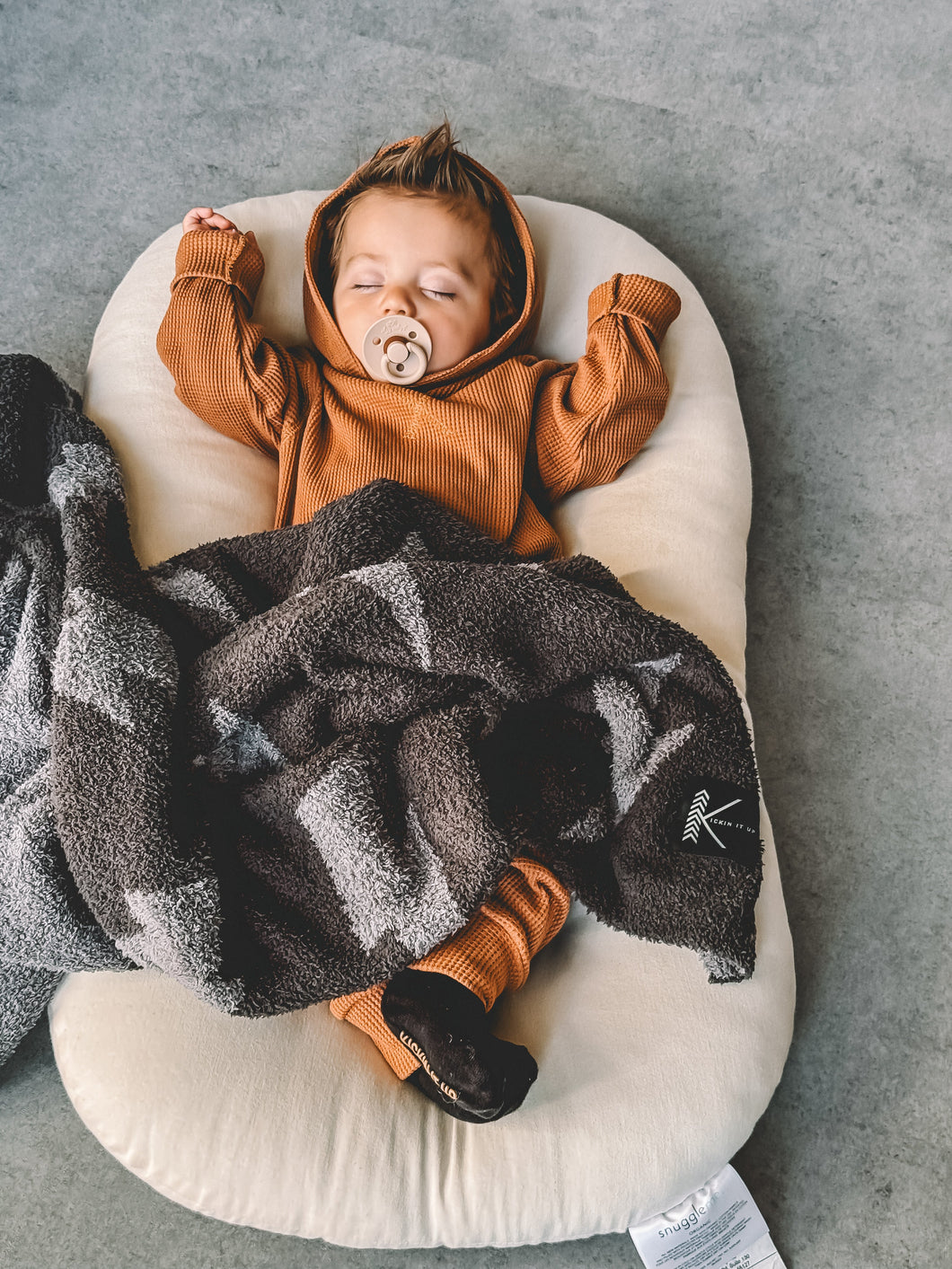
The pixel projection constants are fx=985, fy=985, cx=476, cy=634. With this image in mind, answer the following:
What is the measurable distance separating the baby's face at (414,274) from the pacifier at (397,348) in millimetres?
24

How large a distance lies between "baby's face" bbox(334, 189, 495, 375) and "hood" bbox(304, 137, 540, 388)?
0.05 ft

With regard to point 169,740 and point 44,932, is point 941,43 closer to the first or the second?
point 169,740

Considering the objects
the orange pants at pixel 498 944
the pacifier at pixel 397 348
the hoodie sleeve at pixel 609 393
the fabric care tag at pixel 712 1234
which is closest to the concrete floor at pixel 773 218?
the fabric care tag at pixel 712 1234

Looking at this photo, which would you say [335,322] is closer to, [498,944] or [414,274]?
[414,274]

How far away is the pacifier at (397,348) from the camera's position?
1106 millimetres

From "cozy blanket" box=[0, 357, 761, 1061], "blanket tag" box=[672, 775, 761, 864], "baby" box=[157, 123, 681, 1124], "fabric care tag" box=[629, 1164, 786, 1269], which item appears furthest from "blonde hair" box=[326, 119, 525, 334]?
A: "fabric care tag" box=[629, 1164, 786, 1269]

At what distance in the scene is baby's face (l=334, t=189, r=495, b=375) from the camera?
114cm

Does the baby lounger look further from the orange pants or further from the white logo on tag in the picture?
the white logo on tag

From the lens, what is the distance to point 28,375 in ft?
3.47

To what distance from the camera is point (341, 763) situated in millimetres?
871

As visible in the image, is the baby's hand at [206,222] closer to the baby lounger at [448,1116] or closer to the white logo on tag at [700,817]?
the baby lounger at [448,1116]

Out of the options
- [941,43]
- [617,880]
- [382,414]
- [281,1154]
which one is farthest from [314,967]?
[941,43]

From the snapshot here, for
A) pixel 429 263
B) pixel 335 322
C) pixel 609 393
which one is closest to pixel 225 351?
pixel 335 322

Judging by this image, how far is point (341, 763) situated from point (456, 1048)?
258mm
